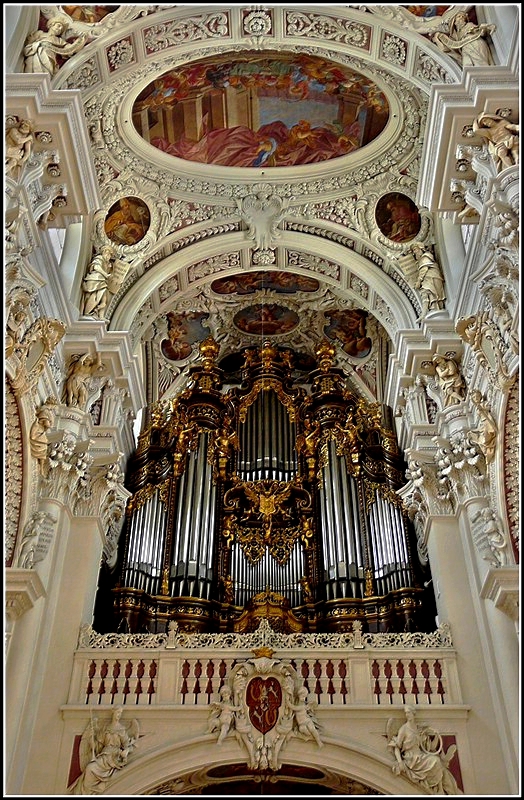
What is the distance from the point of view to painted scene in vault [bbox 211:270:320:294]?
50.6 ft

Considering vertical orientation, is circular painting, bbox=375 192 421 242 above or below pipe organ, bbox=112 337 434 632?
above

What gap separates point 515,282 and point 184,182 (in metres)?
6.75

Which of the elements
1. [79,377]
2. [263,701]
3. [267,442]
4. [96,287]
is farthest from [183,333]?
[263,701]

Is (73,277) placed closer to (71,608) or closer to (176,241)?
(176,241)

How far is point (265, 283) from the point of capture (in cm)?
1567

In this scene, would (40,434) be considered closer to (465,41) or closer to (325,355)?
(325,355)

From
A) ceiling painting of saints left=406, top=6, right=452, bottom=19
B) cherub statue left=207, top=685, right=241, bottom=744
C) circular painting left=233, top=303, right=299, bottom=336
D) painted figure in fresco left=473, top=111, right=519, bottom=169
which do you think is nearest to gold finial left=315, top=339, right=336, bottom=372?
circular painting left=233, top=303, right=299, bottom=336

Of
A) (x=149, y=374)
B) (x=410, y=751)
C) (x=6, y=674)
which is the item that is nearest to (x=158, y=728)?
(x=6, y=674)

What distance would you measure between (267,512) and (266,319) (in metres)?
4.44

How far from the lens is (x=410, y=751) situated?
9570 millimetres

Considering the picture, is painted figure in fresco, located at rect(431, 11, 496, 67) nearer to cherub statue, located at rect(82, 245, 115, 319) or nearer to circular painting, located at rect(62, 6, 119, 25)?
circular painting, located at rect(62, 6, 119, 25)

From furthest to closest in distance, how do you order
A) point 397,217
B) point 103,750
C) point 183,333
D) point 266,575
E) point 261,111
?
point 183,333
point 397,217
point 266,575
point 261,111
point 103,750

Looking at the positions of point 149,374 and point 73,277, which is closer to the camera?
point 73,277

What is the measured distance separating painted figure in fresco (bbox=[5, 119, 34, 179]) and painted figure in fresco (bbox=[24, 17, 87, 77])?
1.01 meters
